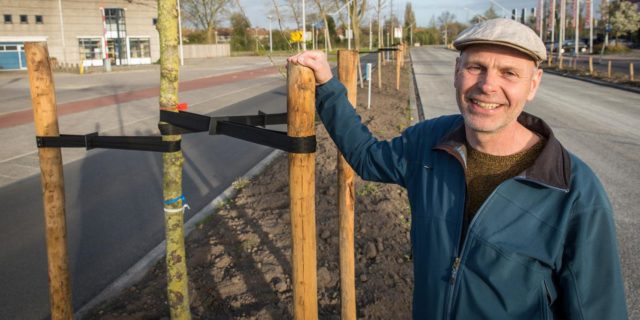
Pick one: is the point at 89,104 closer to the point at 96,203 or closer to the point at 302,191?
the point at 96,203

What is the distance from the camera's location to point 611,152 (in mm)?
9375

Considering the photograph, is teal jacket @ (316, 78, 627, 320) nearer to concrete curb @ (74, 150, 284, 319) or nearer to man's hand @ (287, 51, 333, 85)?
man's hand @ (287, 51, 333, 85)

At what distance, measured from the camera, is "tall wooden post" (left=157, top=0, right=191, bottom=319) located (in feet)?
8.91

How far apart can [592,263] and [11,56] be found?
5235 centimetres

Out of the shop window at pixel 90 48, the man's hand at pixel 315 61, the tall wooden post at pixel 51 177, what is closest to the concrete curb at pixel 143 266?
the tall wooden post at pixel 51 177

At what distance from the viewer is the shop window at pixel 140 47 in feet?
176

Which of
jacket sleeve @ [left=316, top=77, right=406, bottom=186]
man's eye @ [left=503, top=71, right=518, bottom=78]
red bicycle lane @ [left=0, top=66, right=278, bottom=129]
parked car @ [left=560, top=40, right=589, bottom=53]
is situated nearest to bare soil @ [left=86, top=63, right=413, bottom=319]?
jacket sleeve @ [left=316, top=77, right=406, bottom=186]

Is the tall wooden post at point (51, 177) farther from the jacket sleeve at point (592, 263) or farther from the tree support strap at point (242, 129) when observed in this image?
the jacket sleeve at point (592, 263)

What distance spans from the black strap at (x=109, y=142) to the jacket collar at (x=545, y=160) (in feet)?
4.74

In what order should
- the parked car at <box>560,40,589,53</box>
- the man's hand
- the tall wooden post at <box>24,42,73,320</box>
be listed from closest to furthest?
the man's hand
the tall wooden post at <box>24,42,73,320</box>
the parked car at <box>560,40,589,53</box>

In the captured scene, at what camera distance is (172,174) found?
2.86m

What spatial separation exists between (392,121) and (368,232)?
7040mm

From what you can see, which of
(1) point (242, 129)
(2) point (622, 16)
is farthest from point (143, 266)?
(2) point (622, 16)

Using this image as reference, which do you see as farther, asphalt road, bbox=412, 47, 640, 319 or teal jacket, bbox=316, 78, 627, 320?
asphalt road, bbox=412, 47, 640, 319
